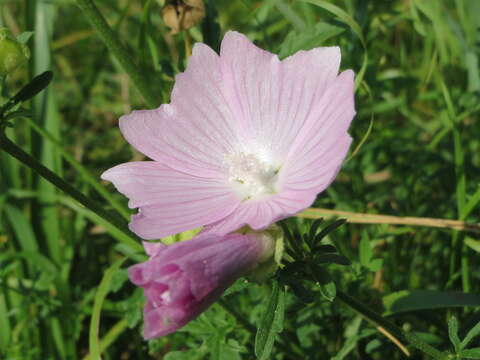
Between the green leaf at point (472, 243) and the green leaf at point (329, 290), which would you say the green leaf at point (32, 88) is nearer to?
the green leaf at point (329, 290)

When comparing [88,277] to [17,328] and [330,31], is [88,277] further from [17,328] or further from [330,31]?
[330,31]

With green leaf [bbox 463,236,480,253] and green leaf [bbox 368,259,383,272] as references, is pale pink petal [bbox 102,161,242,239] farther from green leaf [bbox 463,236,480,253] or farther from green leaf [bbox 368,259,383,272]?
green leaf [bbox 463,236,480,253]

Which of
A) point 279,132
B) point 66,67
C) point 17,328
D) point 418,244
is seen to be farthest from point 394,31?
point 17,328

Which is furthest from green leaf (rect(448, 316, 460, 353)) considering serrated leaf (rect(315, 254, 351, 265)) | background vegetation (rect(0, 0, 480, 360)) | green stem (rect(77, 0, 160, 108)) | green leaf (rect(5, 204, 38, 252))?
green leaf (rect(5, 204, 38, 252))

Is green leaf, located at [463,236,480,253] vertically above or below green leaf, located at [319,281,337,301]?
below

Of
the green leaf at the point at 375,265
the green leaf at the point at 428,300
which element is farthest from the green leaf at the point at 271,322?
the green leaf at the point at 428,300

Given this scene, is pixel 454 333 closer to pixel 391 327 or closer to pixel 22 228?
pixel 391 327

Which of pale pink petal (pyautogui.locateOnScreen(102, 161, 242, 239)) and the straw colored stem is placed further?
the straw colored stem
